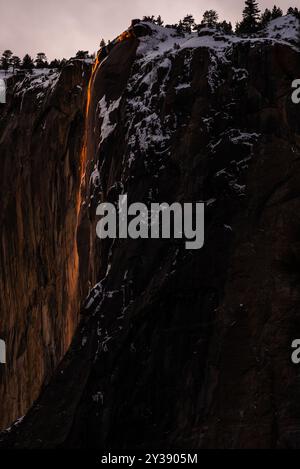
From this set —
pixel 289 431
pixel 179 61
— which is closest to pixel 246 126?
pixel 179 61

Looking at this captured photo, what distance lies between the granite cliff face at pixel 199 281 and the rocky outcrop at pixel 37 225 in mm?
9771

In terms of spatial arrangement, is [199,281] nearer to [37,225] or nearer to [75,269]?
[75,269]

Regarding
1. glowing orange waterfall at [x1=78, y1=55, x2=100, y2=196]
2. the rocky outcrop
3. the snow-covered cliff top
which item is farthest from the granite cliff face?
the rocky outcrop

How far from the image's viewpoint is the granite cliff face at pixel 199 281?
3631 centimetres

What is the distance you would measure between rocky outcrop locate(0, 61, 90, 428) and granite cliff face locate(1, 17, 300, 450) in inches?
385

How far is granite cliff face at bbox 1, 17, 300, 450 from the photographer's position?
3631 centimetres

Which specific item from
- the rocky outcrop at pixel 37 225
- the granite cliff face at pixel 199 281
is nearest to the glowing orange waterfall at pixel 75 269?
the rocky outcrop at pixel 37 225

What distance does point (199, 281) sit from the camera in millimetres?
38281

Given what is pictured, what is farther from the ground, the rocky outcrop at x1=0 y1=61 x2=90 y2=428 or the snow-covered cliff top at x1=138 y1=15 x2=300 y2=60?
the snow-covered cliff top at x1=138 y1=15 x2=300 y2=60

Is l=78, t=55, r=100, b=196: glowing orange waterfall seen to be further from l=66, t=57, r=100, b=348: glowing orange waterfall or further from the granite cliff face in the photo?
the granite cliff face

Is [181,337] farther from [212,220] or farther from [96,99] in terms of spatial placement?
[96,99]

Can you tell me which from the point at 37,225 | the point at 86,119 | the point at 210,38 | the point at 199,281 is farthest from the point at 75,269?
the point at 199,281

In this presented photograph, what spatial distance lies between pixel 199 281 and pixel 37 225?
23129 millimetres

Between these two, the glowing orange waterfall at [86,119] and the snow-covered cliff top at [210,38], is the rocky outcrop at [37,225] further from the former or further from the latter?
the snow-covered cliff top at [210,38]
